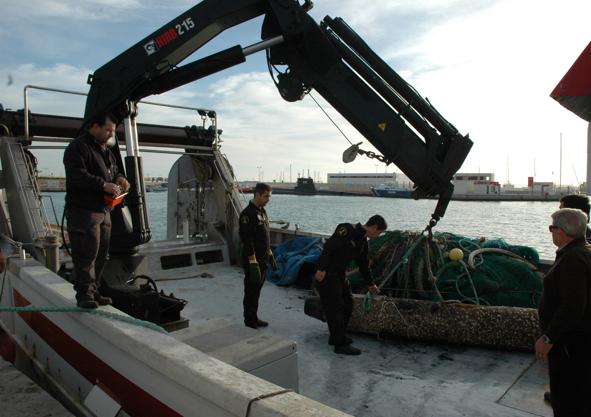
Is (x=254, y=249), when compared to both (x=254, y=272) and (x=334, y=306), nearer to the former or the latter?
(x=254, y=272)

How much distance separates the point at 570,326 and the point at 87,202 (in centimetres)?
311

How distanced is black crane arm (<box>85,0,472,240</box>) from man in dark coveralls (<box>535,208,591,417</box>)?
2.32 m

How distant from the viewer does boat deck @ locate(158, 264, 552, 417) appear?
3.46 meters

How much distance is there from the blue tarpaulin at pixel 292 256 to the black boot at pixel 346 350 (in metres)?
2.85

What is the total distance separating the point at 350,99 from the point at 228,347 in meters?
3.05

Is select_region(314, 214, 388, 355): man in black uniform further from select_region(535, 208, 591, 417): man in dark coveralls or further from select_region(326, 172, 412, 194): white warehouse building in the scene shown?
select_region(326, 172, 412, 194): white warehouse building

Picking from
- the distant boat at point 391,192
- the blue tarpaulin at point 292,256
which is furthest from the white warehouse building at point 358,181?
the blue tarpaulin at point 292,256

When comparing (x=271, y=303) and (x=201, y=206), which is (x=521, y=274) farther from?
(x=201, y=206)

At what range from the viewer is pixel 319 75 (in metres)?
5.02

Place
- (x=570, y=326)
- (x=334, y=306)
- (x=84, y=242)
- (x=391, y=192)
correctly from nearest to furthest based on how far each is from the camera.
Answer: (x=570, y=326)
(x=84, y=242)
(x=334, y=306)
(x=391, y=192)

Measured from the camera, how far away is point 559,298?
8.87ft

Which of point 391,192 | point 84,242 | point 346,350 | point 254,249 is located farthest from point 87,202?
point 391,192

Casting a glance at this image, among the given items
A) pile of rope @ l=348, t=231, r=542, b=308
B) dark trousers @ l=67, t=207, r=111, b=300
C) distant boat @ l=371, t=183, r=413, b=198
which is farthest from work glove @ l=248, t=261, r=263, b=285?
distant boat @ l=371, t=183, r=413, b=198

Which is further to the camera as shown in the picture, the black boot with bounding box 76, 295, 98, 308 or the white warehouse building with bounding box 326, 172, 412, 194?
the white warehouse building with bounding box 326, 172, 412, 194
